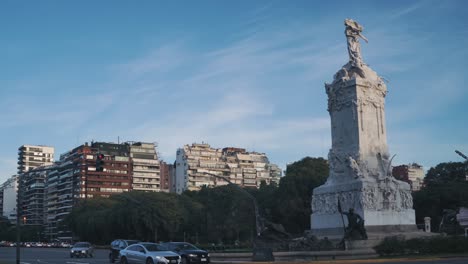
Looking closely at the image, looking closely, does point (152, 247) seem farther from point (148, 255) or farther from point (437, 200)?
point (437, 200)

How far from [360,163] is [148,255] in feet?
65.7

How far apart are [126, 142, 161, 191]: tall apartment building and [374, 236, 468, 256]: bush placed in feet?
460

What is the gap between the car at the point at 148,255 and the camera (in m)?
31.0

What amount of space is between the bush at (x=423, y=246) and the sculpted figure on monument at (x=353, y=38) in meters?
18.9

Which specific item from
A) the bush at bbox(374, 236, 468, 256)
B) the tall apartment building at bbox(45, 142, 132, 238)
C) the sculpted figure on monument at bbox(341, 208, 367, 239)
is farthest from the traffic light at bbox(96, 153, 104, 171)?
the tall apartment building at bbox(45, 142, 132, 238)

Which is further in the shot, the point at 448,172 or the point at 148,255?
the point at 448,172

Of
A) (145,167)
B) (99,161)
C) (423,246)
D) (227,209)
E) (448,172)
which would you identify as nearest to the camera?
(423,246)

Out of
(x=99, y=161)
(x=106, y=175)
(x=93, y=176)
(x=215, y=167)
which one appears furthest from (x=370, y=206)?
(x=93, y=176)

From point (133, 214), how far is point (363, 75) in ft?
164

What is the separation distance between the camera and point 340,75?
48406 millimetres

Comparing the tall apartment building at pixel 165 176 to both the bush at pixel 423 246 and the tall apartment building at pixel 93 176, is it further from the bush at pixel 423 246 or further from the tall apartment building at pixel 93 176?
the bush at pixel 423 246

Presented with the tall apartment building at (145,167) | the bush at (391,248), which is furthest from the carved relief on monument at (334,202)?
the tall apartment building at (145,167)

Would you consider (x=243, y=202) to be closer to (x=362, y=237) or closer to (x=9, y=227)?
(x=362, y=237)

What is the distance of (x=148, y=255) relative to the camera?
31.6 meters
